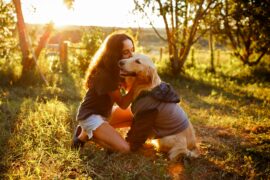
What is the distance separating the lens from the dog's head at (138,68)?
4.32 m

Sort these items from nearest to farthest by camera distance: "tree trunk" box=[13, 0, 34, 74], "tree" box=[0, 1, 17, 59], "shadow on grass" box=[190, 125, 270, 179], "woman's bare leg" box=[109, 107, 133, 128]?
1. "shadow on grass" box=[190, 125, 270, 179]
2. "woman's bare leg" box=[109, 107, 133, 128]
3. "tree" box=[0, 1, 17, 59]
4. "tree trunk" box=[13, 0, 34, 74]

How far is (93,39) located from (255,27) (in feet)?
19.4

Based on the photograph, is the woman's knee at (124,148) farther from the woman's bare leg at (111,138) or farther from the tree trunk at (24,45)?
the tree trunk at (24,45)

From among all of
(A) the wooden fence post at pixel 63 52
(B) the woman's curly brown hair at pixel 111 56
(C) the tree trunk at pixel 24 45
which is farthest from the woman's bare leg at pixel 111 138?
(A) the wooden fence post at pixel 63 52

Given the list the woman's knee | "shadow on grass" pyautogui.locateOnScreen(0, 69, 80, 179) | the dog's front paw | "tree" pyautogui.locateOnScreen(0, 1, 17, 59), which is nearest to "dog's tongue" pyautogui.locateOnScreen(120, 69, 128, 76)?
the woman's knee

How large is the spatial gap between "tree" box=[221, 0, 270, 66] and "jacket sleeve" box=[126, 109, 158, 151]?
342 inches

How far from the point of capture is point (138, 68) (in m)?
4.31

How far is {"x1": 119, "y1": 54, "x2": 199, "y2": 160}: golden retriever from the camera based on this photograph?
14.2ft

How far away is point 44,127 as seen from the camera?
5480mm

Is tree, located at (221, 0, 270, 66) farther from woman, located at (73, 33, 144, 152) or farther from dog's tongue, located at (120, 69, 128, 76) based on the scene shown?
dog's tongue, located at (120, 69, 128, 76)

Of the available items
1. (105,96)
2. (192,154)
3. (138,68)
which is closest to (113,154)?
(105,96)

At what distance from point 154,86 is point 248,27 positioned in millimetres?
11131

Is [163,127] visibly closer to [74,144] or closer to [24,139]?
[74,144]

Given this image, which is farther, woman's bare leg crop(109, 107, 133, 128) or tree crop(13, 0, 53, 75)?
tree crop(13, 0, 53, 75)
